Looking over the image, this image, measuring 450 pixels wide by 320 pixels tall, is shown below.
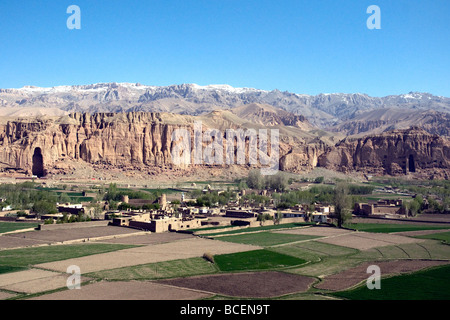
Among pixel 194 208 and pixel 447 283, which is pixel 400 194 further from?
pixel 447 283

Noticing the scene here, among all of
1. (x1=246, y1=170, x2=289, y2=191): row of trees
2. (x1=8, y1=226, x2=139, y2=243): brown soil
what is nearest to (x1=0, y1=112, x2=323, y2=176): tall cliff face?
(x1=246, y1=170, x2=289, y2=191): row of trees

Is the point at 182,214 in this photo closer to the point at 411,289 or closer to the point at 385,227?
the point at 385,227

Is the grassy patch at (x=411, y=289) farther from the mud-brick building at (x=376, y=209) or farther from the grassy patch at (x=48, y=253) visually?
the mud-brick building at (x=376, y=209)

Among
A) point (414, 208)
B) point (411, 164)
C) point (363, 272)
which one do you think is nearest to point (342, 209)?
point (414, 208)

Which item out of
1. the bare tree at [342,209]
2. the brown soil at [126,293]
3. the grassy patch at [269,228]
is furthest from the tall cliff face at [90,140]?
the brown soil at [126,293]

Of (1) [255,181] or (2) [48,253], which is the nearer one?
(2) [48,253]
